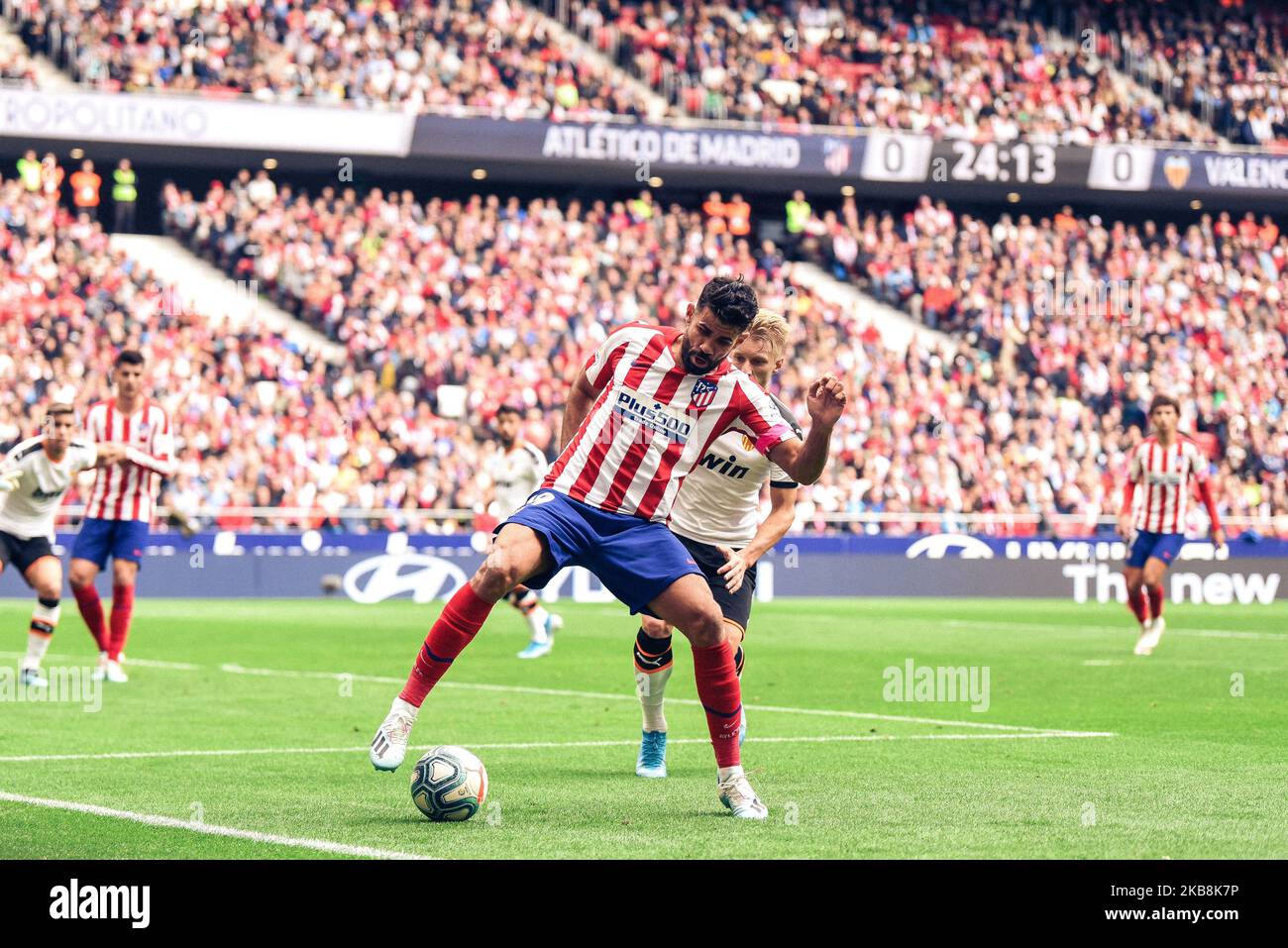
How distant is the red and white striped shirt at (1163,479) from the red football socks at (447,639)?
1280 cm

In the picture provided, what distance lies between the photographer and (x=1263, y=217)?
45.1m

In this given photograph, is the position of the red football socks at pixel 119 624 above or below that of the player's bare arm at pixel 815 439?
below

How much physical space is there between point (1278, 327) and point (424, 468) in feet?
62.1

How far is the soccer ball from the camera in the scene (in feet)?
25.6

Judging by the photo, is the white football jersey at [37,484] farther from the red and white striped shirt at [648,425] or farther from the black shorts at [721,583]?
the red and white striped shirt at [648,425]

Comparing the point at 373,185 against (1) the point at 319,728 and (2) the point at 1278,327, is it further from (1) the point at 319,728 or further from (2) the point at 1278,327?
(1) the point at 319,728

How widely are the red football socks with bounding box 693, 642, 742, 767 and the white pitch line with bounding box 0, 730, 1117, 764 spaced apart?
2819 mm

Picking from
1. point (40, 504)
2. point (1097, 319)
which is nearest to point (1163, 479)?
point (40, 504)

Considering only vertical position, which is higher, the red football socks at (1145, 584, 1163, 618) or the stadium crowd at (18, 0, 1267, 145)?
the stadium crowd at (18, 0, 1267, 145)

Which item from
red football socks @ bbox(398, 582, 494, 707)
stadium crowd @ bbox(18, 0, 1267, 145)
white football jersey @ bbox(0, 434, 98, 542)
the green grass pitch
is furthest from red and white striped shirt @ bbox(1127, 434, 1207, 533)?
stadium crowd @ bbox(18, 0, 1267, 145)

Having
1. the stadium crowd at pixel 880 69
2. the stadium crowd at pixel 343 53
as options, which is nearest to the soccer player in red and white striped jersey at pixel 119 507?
the stadium crowd at pixel 343 53

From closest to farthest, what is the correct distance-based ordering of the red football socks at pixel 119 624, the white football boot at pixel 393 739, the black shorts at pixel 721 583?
the white football boot at pixel 393 739
the black shorts at pixel 721 583
the red football socks at pixel 119 624

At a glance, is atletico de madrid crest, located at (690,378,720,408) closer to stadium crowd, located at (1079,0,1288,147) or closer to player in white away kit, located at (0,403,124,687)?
player in white away kit, located at (0,403,124,687)

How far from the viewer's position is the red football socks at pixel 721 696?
820 cm
